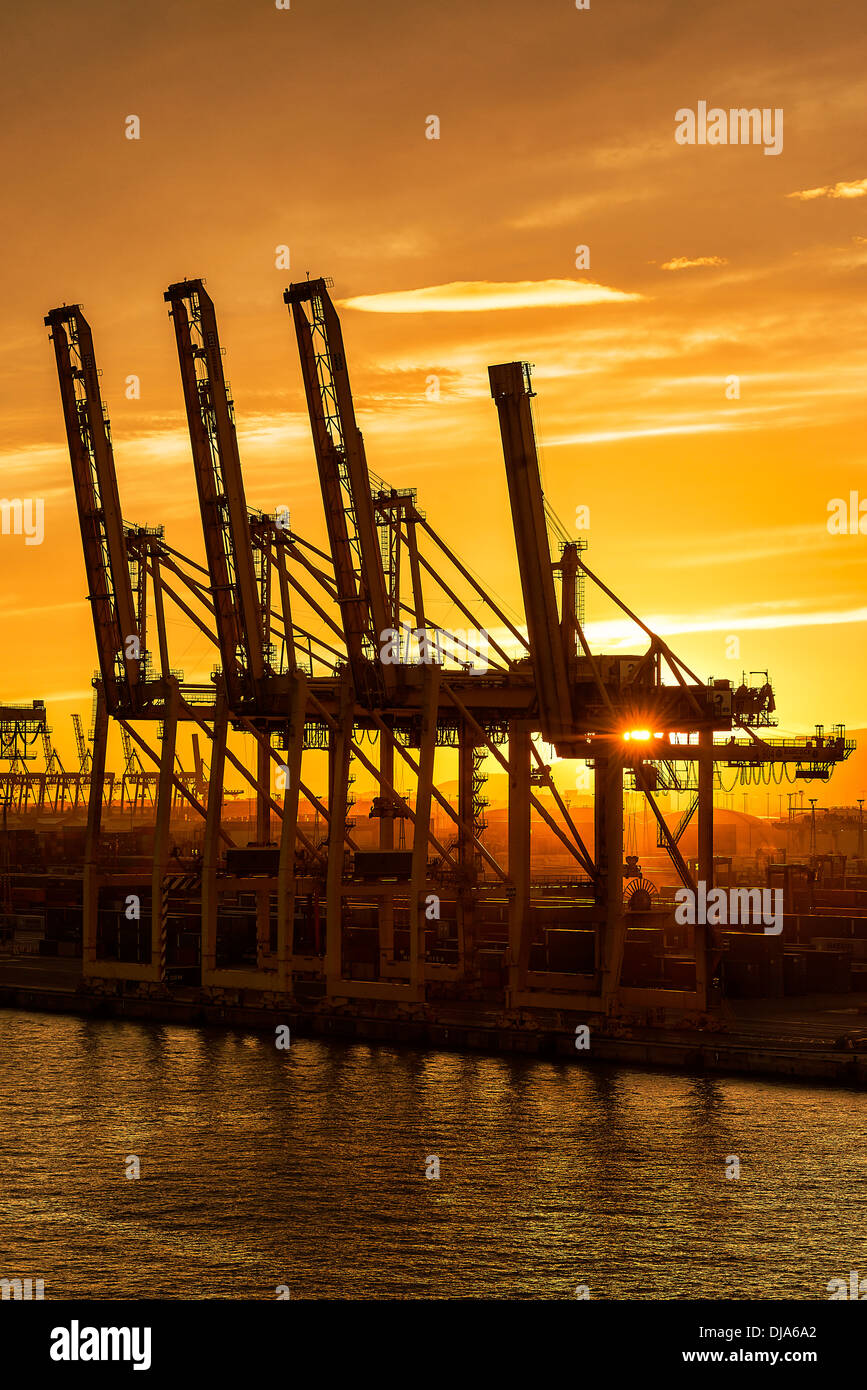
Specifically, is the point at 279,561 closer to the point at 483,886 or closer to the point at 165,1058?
the point at 483,886

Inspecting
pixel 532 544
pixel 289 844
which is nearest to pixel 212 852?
pixel 289 844

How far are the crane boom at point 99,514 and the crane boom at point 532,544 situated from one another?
15.0 metres

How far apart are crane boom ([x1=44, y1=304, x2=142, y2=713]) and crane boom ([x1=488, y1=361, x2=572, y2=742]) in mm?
15044

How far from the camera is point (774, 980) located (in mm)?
49844

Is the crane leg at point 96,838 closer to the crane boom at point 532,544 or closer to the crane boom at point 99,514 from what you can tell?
the crane boom at point 99,514

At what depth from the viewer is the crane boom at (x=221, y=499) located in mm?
47938

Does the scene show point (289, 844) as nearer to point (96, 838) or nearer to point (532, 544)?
point (96, 838)

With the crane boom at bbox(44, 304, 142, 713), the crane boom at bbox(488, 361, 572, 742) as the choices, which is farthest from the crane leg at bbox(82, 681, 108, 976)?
the crane boom at bbox(488, 361, 572, 742)

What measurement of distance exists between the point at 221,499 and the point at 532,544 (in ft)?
38.6

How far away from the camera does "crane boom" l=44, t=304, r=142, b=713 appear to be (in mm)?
50656

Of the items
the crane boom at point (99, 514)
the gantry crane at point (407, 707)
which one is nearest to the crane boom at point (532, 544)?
the gantry crane at point (407, 707)

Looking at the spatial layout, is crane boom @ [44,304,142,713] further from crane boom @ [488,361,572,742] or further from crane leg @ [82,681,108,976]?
crane boom @ [488,361,572,742]
